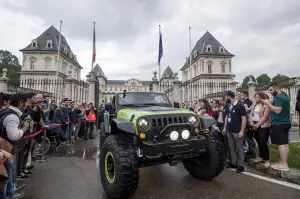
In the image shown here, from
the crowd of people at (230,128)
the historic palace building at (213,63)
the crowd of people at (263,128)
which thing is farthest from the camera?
the historic palace building at (213,63)

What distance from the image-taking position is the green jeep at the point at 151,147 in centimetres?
334

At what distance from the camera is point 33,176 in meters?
4.91

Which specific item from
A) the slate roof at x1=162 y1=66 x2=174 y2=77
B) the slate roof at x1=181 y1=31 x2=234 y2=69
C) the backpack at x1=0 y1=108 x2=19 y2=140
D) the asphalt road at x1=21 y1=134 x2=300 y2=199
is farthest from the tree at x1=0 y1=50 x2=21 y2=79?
the backpack at x1=0 y1=108 x2=19 y2=140

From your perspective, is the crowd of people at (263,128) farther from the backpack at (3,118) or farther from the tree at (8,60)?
the tree at (8,60)

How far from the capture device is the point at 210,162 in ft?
13.8

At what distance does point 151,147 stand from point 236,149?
3.15 metres

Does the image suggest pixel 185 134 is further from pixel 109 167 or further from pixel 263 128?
pixel 263 128

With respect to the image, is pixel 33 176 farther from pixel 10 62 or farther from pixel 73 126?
pixel 10 62

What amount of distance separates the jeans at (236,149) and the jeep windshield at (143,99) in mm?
1946

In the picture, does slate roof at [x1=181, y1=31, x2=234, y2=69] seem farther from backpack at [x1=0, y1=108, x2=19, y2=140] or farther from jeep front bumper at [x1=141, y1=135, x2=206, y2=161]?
backpack at [x1=0, y1=108, x2=19, y2=140]

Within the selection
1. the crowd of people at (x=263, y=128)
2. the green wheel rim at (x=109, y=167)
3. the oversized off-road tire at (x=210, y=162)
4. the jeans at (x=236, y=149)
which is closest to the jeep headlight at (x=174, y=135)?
the oversized off-road tire at (x=210, y=162)

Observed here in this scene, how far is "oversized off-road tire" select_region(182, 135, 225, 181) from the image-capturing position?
162 inches

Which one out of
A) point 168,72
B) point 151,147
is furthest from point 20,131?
point 168,72

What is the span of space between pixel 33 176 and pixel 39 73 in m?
51.8
